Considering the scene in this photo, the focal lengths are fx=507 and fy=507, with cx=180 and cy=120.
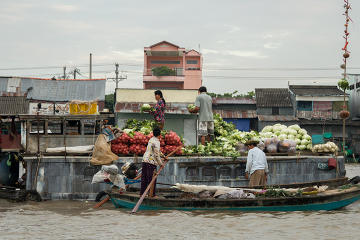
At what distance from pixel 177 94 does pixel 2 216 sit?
51.1ft

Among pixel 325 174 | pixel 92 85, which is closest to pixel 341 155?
pixel 325 174

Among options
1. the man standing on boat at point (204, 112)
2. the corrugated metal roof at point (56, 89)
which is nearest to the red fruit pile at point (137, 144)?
the man standing on boat at point (204, 112)

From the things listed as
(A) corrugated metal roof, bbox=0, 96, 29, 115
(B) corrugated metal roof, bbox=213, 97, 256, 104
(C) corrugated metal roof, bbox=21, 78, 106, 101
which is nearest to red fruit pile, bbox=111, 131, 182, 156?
(A) corrugated metal roof, bbox=0, 96, 29, 115

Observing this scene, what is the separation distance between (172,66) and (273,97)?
15.3 m

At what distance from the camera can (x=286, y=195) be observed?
10.7 meters

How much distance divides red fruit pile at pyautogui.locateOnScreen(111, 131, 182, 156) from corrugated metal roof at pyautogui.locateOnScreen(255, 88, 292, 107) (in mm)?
28628

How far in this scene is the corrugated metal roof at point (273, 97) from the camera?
135 ft

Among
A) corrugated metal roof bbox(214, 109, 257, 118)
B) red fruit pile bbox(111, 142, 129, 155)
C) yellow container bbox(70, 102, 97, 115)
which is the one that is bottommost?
red fruit pile bbox(111, 142, 129, 155)

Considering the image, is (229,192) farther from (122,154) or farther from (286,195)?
(122,154)

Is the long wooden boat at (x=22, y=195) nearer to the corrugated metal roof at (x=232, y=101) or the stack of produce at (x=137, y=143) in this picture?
the stack of produce at (x=137, y=143)

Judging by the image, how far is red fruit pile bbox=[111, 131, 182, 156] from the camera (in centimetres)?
1295

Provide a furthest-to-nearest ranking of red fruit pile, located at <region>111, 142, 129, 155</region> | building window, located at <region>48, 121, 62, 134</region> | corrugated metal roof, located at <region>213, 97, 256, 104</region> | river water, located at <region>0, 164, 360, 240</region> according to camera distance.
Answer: corrugated metal roof, located at <region>213, 97, 256, 104</region> → building window, located at <region>48, 121, 62, 134</region> → red fruit pile, located at <region>111, 142, 129, 155</region> → river water, located at <region>0, 164, 360, 240</region>

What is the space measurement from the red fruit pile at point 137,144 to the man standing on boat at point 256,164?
7.50 feet

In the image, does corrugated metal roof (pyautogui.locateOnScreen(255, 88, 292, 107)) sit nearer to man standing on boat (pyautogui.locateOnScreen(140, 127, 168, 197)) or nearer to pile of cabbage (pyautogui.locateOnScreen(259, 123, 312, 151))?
pile of cabbage (pyautogui.locateOnScreen(259, 123, 312, 151))
